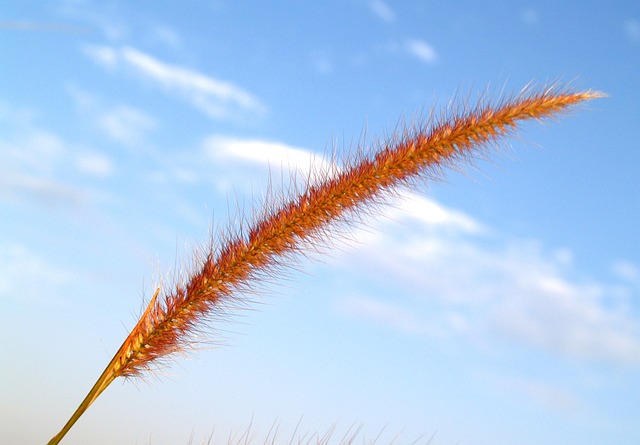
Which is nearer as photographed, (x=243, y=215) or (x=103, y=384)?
(x=103, y=384)

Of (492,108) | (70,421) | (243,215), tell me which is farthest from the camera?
(243,215)

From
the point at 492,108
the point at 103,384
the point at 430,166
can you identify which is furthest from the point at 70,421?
the point at 492,108

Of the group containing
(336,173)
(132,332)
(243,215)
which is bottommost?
(132,332)

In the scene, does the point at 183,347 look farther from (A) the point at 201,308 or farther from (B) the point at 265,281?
(B) the point at 265,281

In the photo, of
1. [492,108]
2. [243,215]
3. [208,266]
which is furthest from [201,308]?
[492,108]

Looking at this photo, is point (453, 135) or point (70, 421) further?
point (453, 135)

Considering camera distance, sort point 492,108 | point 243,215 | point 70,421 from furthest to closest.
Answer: point 243,215 < point 492,108 < point 70,421

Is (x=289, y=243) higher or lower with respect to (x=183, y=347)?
higher

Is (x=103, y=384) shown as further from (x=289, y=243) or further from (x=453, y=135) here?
(x=453, y=135)

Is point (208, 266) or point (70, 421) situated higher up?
point (208, 266)
